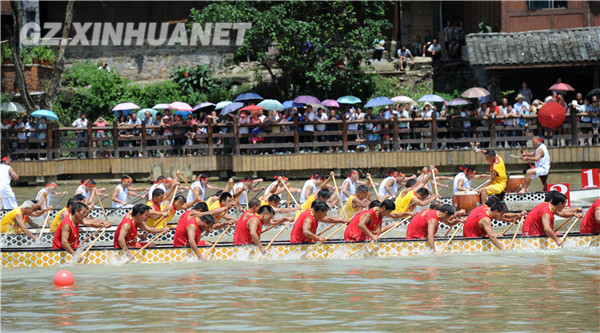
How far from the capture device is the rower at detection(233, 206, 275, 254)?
1498 cm

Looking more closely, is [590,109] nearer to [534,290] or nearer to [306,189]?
[306,189]

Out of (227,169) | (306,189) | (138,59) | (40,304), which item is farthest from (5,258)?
(138,59)

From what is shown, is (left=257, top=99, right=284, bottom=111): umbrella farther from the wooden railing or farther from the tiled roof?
the tiled roof

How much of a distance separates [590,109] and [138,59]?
53.0ft

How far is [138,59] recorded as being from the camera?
34.1 meters

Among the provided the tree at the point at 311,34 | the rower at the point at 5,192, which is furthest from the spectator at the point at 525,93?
the rower at the point at 5,192

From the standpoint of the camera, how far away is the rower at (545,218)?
1504 centimetres

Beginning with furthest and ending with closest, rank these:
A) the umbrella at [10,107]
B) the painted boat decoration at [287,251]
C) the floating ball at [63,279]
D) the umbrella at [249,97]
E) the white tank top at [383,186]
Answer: the umbrella at [249,97] < the umbrella at [10,107] < the white tank top at [383,186] < the painted boat decoration at [287,251] < the floating ball at [63,279]

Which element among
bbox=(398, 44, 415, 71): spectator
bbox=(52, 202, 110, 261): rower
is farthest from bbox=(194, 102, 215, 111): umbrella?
bbox=(52, 202, 110, 261): rower

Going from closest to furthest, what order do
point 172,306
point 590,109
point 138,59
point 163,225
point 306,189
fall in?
point 172,306 < point 163,225 < point 306,189 < point 590,109 < point 138,59

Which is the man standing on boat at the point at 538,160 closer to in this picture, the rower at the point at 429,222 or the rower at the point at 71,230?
the rower at the point at 429,222

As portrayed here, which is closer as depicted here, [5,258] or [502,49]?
[5,258]

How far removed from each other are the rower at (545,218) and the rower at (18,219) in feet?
28.2

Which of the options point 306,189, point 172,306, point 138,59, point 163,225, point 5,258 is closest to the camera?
point 172,306
